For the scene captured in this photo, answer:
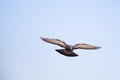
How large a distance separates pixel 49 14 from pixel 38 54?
355 mm

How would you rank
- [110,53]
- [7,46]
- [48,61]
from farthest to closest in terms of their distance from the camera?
[7,46], [48,61], [110,53]

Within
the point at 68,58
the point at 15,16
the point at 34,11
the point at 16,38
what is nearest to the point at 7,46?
the point at 16,38

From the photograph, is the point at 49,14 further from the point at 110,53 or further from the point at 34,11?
the point at 110,53

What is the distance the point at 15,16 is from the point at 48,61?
50 centimetres

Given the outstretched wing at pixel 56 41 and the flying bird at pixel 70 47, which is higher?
the outstretched wing at pixel 56 41

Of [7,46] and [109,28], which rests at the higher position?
[109,28]

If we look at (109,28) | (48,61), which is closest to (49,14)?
(48,61)

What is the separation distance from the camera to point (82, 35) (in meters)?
1.71

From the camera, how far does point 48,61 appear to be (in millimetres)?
1774

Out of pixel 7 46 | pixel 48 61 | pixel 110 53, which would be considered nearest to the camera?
pixel 110 53

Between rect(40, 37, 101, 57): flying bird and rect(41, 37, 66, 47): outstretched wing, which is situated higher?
rect(41, 37, 66, 47): outstretched wing

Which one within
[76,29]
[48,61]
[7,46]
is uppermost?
[76,29]

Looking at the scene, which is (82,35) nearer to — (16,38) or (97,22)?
(97,22)

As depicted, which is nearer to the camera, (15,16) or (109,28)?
(109,28)
